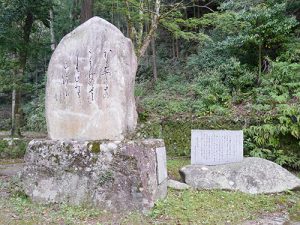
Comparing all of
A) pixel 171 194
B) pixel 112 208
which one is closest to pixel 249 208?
pixel 171 194

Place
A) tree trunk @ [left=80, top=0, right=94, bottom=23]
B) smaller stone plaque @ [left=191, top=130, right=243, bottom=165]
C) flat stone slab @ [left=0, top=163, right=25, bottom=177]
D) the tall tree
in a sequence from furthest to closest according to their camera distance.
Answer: the tall tree < tree trunk @ [left=80, top=0, right=94, bottom=23] < flat stone slab @ [left=0, top=163, right=25, bottom=177] < smaller stone plaque @ [left=191, top=130, right=243, bottom=165]

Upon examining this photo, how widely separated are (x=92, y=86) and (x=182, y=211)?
2.25m

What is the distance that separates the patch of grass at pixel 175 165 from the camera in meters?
7.28

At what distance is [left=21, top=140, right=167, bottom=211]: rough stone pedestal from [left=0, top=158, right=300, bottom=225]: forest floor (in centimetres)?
15

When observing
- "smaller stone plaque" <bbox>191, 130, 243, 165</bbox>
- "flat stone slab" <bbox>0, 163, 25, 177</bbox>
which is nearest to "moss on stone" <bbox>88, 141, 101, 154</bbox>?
"smaller stone plaque" <bbox>191, 130, 243, 165</bbox>

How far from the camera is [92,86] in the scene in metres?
5.17

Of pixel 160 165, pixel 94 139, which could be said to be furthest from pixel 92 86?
pixel 160 165

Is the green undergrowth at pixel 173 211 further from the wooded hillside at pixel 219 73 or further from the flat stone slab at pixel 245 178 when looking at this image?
the wooded hillside at pixel 219 73

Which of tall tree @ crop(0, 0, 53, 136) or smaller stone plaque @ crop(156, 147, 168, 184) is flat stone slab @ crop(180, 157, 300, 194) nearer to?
smaller stone plaque @ crop(156, 147, 168, 184)

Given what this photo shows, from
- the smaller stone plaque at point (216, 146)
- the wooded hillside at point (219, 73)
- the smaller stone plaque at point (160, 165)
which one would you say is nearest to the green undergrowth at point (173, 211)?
the smaller stone plaque at point (160, 165)

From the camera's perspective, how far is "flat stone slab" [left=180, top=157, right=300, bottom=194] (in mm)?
6039

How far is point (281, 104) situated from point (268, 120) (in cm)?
62

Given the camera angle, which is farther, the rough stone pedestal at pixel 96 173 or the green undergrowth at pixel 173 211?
the rough stone pedestal at pixel 96 173

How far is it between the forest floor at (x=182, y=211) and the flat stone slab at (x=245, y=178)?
0.22 m
